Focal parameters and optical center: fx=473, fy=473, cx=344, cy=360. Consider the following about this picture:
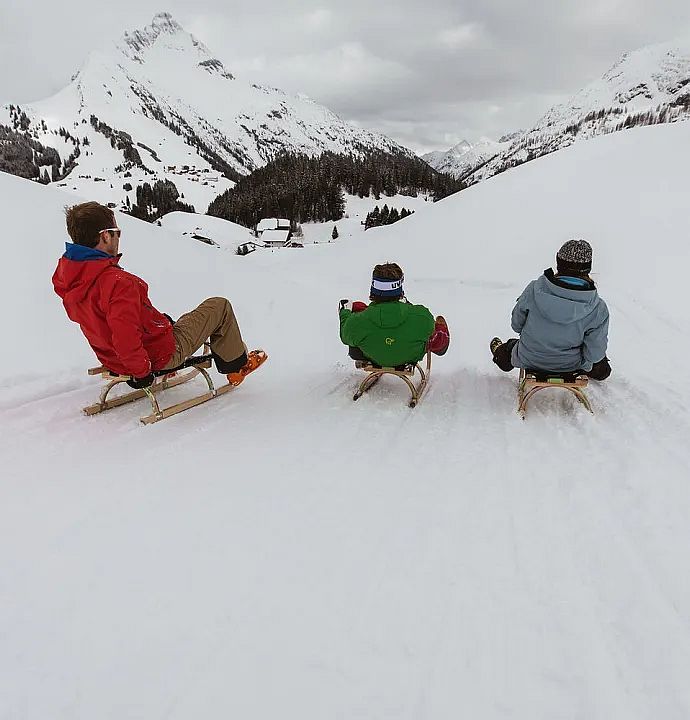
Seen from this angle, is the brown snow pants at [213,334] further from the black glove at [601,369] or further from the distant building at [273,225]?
the distant building at [273,225]

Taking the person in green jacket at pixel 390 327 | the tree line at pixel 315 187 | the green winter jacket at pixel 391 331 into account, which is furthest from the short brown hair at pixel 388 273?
the tree line at pixel 315 187

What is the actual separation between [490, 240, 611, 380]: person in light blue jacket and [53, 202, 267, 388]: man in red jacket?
3.44 m

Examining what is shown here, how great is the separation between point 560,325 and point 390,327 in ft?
5.27

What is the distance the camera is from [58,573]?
253 centimetres

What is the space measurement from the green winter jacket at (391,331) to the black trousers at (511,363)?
3.53ft

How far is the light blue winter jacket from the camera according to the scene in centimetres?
431

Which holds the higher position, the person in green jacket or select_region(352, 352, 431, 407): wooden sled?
the person in green jacket

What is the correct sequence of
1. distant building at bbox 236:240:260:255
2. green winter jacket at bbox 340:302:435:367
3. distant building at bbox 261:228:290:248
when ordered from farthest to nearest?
distant building at bbox 261:228:290:248 < distant building at bbox 236:240:260:255 < green winter jacket at bbox 340:302:435:367

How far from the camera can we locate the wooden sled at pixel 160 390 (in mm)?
4512

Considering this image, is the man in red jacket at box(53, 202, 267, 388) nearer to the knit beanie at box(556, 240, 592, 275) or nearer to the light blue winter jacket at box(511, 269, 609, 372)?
the light blue winter jacket at box(511, 269, 609, 372)

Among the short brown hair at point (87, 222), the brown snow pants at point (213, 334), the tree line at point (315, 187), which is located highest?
the tree line at point (315, 187)

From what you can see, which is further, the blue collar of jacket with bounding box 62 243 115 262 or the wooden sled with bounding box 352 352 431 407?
the wooden sled with bounding box 352 352 431 407

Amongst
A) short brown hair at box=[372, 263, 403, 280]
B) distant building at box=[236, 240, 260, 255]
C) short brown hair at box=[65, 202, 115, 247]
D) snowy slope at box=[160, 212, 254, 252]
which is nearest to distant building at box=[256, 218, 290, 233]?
snowy slope at box=[160, 212, 254, 252]

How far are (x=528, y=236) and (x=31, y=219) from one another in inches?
576
